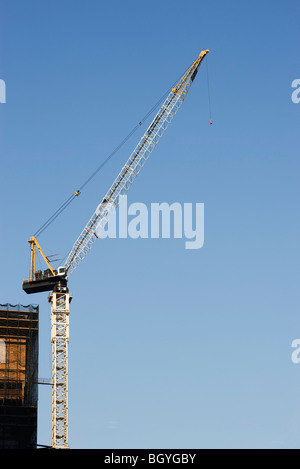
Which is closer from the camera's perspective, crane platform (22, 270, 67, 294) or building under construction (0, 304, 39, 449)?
building under construction (0, 304, 39, 449)

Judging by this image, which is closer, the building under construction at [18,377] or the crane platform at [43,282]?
the building under construction at [18,377]

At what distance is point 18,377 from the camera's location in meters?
167

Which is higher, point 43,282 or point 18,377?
point 43,282

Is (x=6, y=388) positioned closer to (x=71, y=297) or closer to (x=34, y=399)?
(x=34, y=399)

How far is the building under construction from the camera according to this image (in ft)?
536

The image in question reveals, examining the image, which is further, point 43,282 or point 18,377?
point 43,282

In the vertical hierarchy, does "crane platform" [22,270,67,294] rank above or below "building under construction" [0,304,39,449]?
above

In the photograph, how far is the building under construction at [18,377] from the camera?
16338 cm

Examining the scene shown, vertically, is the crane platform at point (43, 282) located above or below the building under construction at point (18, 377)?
above
